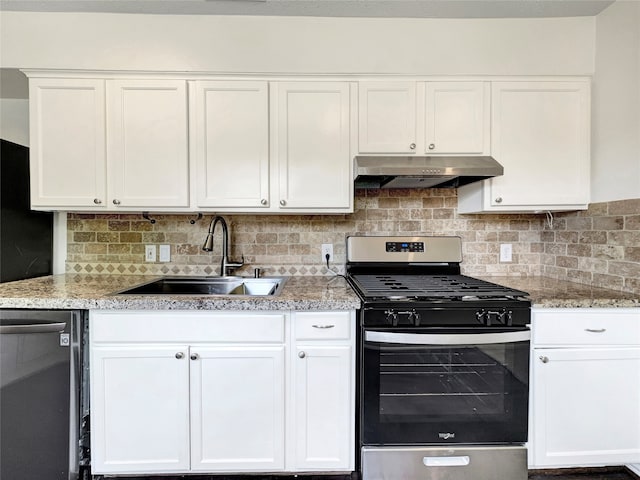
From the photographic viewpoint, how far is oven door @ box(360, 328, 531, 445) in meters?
1.48

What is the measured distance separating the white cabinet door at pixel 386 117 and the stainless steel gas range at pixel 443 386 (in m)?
0.89

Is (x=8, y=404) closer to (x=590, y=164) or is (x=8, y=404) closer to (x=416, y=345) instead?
(x=416, y=345)

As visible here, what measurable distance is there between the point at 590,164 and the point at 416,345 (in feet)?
5.06

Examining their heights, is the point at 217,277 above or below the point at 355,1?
below

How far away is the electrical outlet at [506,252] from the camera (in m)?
2.27

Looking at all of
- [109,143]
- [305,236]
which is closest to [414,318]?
[305,236]

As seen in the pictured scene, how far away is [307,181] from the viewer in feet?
6.18

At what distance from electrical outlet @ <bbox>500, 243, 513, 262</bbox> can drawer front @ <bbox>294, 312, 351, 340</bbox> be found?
1.38 metres

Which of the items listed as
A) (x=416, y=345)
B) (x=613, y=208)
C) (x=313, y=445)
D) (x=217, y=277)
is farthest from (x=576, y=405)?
(x=217, y=277)

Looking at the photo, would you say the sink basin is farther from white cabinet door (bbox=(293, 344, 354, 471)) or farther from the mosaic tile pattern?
white cabinet door (bbox=(293, 344, 354, 471))

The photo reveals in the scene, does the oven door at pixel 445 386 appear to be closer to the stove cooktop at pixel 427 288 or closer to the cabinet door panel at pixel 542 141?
the stove cooktop at pixel 427 288

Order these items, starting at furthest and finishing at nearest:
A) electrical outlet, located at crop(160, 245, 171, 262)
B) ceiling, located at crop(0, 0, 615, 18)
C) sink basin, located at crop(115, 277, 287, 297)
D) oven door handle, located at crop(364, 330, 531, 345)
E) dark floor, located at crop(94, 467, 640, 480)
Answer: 1. electrical outlet, located at crop(160, 245, 171, 262)
2. sink basin, located at crop(115, 277, 287, 297)
3. ceiling, located at crop(0, 0, 615, 18)
4. dark floor, located at crop(94, 467, 640, 480)
5. oven door handle, located at crop(364, 330, 531, 345)

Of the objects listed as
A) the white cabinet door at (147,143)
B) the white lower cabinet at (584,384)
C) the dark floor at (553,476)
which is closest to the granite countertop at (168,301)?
the white cabinet door at (147,143)

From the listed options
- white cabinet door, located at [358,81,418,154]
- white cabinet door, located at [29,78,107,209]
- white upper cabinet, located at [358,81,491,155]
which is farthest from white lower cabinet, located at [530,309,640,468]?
white cabinet door, located at [29,78,107,209]
